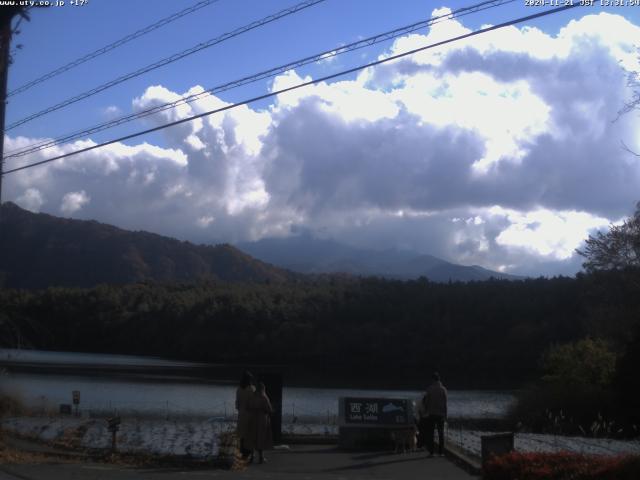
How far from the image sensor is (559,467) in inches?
424

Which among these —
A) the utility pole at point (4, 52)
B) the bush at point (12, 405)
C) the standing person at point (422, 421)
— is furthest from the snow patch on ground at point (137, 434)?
the utility pole at point (4, 52)

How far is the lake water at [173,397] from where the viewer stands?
A: 3416 centimetres

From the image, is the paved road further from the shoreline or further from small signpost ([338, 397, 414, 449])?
the shoreline

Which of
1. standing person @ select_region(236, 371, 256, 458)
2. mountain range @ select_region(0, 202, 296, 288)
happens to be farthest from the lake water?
mountain range @ select_region(0, 202, 296, 288)

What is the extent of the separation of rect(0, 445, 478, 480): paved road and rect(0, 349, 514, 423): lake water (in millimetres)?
13356

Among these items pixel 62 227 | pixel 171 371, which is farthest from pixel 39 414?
pixel 62 227

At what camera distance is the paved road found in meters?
13.7

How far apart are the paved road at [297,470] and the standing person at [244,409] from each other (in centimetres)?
41

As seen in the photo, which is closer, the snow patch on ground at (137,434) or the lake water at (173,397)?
the snow patch on ground at (137,434)

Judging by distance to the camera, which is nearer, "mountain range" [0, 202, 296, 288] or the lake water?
the lake water

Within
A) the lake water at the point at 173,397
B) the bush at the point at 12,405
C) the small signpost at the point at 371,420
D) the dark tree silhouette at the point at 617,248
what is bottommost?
the lake water at the point at 173,397

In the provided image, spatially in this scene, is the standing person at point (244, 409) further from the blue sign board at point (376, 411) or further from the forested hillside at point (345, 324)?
the forested hillside at point (345, 324)

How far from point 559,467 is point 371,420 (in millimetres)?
7086

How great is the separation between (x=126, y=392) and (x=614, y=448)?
110 feet
